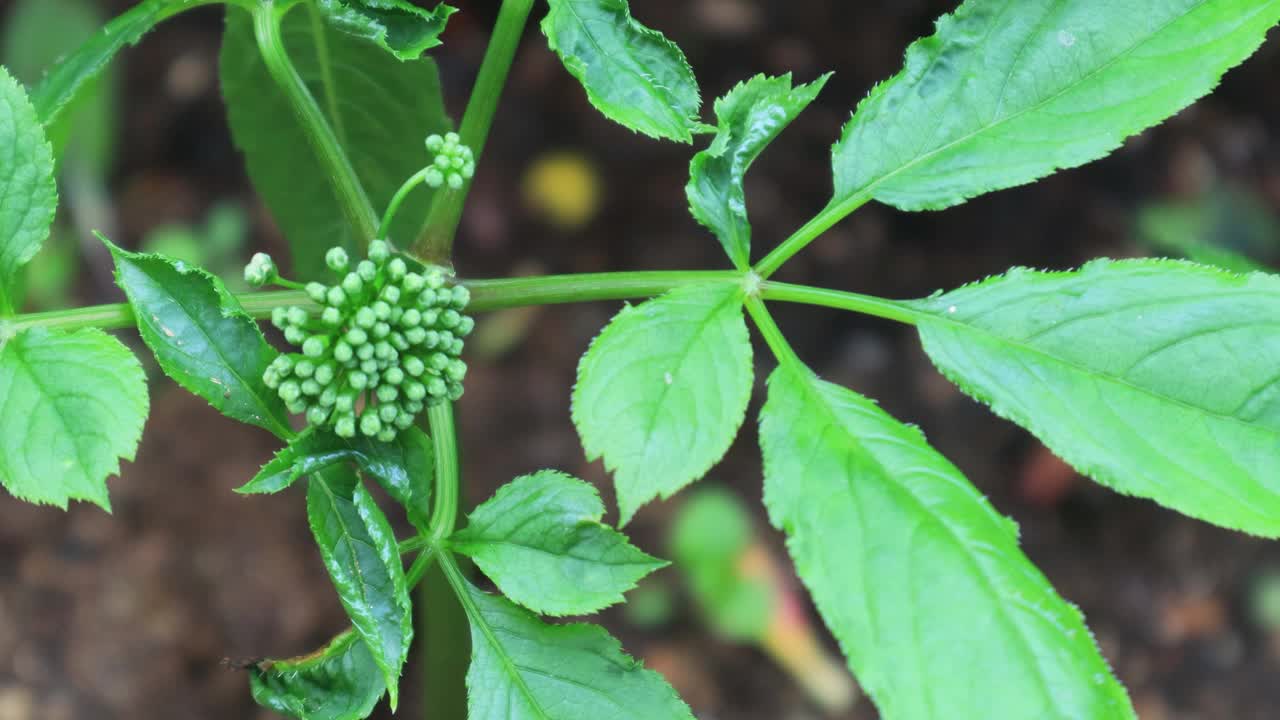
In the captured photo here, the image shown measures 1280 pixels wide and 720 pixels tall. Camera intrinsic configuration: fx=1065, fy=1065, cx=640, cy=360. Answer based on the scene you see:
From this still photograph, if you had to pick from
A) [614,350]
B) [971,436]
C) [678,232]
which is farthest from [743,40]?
[614,350]

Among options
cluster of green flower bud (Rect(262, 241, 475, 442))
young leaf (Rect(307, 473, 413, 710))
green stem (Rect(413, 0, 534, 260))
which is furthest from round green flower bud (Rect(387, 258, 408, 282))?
young leaf (Rect(307, 473, 413, 710))

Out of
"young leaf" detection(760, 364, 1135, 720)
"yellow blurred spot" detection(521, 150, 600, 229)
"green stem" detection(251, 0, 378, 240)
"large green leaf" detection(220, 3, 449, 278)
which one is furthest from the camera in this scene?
"yellow blurred spot" detection(521, 150, 600, 229)

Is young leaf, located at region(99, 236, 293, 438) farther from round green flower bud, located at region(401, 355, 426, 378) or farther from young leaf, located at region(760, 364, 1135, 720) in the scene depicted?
young leaf, located at region(760, 364, 1135, 720)

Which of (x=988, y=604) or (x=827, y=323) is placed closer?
(x=988, y=604)

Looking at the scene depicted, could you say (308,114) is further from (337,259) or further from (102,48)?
(102,48)

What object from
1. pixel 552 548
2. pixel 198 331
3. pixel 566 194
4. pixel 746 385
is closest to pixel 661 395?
pixel 746 385

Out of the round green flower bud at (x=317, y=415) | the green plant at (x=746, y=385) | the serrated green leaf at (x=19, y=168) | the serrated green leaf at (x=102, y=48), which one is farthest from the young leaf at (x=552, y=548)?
the serrated green leaf at (x=102, y=48)

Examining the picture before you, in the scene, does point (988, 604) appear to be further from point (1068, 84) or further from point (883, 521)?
point (1068, 84)
